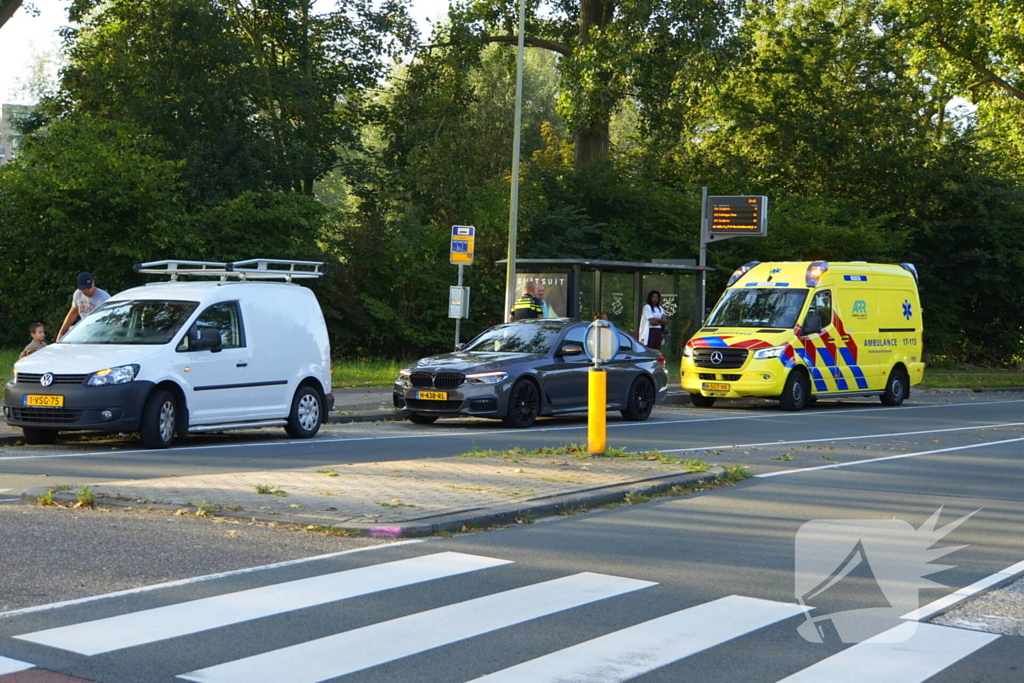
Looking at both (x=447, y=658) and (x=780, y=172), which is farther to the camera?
(x=780, y=172)

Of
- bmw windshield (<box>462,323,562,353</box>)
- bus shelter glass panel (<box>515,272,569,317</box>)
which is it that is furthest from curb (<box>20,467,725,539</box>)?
bus shelter glass panel (<box>515,272,569,317</box>)

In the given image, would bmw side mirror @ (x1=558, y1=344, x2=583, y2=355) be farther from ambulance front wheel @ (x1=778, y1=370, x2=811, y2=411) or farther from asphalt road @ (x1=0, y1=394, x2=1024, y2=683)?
asphalt road @ (x1=0, y1=394, x2=1024, y2=683)

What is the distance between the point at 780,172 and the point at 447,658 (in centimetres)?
3724

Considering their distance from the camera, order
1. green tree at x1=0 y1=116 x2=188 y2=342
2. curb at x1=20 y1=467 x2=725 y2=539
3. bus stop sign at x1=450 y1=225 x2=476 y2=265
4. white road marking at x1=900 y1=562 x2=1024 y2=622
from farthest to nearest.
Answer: green tree at x1=0 y1=116 x2=188 y2=342, bus stop sign at x1=450 y1=225 x2=476 y2=265, curb at x1=20 y1=467 x2=725 y2=539, white road marking at x1=900 y1=562 x2=1024 y2=622

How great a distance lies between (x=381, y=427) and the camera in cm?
1752

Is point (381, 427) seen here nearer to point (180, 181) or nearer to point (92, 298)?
point (92, 298)

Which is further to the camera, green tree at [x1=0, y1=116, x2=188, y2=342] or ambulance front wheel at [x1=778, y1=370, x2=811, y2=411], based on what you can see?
green tree at [x1=0, y1=116, x2=188, y2=342]

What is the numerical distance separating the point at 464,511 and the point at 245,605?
292cm

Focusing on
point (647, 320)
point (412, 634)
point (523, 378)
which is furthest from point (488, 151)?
point (412, 634)

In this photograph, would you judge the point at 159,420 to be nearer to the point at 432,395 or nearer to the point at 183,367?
the point at 183,367

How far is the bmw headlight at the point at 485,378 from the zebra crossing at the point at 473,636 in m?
10.2

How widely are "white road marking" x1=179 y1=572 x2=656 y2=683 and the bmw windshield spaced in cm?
1123

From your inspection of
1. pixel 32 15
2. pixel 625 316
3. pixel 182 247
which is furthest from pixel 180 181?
pixel 625 316

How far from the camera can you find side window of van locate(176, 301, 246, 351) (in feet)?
48.6
